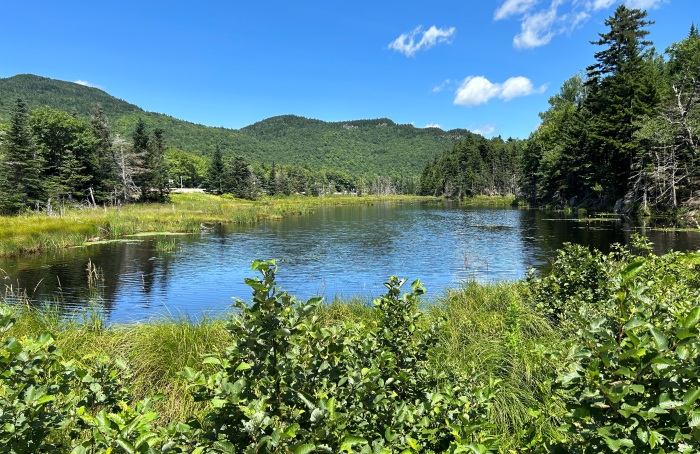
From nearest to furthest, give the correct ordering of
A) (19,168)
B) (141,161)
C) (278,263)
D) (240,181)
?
(278,263)
(19,168)
(141,161)
(240,181)

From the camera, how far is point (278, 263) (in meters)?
20.8

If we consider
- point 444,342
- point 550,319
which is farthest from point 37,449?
point 550,319

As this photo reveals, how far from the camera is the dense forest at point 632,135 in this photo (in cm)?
3078

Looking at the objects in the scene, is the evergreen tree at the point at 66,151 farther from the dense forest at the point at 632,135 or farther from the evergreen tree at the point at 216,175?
the dense forest at the point at 632,135

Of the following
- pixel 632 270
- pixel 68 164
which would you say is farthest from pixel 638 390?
pixel 68 164

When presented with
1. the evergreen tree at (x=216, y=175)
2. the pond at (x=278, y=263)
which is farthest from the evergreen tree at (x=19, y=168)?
the evergreen tree at (x=216, y=175)

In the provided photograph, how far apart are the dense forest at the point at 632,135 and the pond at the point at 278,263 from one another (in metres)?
5.60

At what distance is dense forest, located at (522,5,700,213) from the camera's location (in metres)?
30.8

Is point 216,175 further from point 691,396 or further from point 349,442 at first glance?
point 691,396

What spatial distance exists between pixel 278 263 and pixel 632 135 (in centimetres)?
3611

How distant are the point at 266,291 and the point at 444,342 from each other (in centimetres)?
507

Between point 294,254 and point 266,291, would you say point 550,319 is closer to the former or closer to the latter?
point 266,291

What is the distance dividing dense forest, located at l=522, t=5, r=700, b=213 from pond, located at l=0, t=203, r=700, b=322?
5.60 meters

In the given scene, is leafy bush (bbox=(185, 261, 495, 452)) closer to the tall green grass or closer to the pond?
the tall green grass
